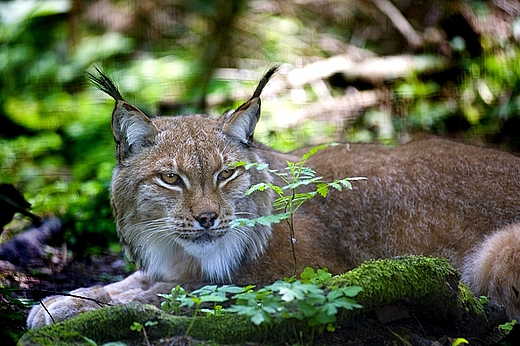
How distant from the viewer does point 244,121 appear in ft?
15.8

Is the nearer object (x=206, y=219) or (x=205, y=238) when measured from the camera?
(x=206, y=219)

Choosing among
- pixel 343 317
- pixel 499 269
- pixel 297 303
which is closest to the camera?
pixel 297 303

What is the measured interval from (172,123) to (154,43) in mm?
8499

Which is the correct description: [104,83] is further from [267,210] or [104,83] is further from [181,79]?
[181,79]

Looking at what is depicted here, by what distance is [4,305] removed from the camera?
421 cm

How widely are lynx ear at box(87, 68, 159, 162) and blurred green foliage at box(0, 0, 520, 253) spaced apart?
2117mm

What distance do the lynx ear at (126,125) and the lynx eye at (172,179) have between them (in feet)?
1.18

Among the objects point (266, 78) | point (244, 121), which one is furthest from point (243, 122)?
point (266, 78)

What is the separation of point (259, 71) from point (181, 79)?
142 cm

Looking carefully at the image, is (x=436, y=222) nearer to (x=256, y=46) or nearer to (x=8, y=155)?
(x=8, y=155)

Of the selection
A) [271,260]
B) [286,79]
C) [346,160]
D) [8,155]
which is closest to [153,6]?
[286,79]

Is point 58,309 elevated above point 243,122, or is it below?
below

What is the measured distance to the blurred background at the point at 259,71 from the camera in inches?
365

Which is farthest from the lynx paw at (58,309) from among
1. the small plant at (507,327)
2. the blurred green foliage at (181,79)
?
the small plant at (507,327)
